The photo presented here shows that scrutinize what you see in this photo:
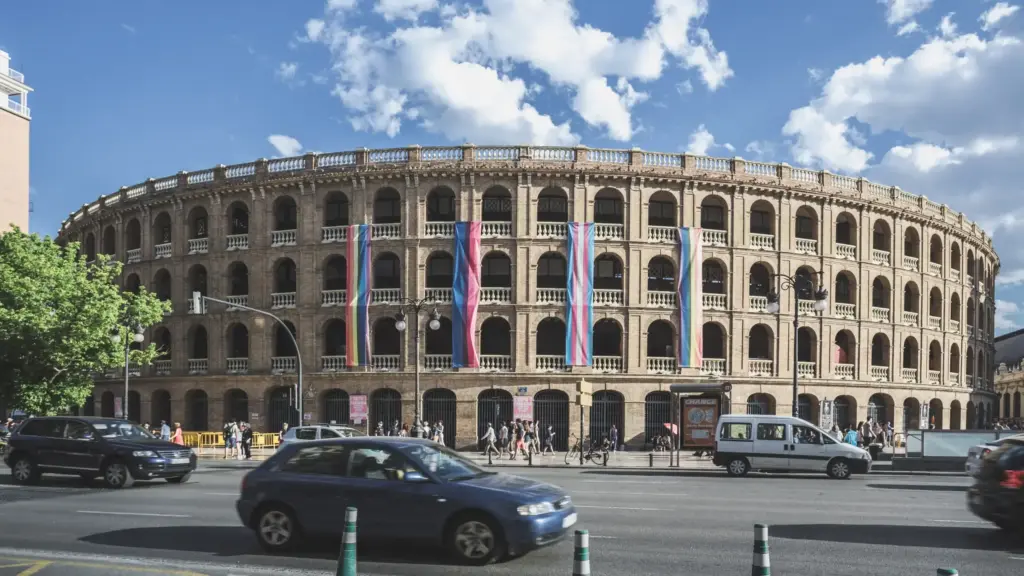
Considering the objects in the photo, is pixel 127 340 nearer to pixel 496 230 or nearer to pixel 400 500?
pixel 496 230

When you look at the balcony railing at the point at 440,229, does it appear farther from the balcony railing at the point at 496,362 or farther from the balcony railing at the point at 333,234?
the balcony railing at the point at 496,362

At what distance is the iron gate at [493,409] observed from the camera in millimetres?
41500

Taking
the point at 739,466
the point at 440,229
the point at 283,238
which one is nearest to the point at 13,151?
the point at 283,238

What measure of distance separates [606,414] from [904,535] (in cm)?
2832

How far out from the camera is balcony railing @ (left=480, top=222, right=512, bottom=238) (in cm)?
4153

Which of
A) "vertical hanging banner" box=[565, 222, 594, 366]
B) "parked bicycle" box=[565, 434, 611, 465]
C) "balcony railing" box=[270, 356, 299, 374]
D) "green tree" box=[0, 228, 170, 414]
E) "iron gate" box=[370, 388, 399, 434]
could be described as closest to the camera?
"parked bicycle" box=[565, 434, 611, 465]

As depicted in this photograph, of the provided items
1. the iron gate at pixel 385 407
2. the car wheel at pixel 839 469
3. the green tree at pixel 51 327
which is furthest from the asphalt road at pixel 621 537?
the iron gate at pixel 385 407

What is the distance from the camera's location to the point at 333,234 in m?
43.2

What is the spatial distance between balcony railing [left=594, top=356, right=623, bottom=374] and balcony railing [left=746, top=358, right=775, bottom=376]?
21.3ft

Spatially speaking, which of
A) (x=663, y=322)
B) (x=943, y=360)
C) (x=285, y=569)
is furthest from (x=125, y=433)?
(x=943, y=360)

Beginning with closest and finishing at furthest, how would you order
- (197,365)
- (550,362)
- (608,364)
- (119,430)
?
(119,430) < (550,362) < (608,364) < (197,365)

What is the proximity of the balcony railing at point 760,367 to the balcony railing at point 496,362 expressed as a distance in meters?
11.8

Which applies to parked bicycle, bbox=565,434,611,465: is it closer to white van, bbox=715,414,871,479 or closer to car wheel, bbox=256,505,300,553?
white van, bbox=715,414,871,479

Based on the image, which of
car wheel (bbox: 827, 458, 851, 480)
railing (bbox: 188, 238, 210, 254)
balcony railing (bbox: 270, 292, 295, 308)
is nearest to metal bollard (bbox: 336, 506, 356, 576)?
car wheel (bbox: 827, 458, 851, 480)
